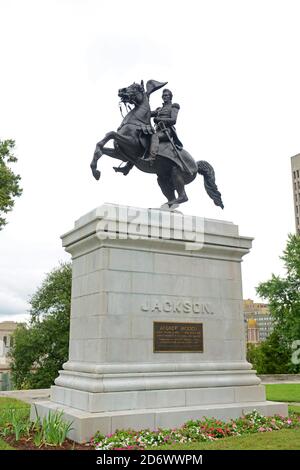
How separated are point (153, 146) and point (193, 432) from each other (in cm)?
652

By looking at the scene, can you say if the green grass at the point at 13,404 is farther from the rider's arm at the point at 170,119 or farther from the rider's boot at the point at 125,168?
the rider's arm at the point at 170,119

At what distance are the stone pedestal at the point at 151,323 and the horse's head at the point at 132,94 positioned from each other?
9.74ft

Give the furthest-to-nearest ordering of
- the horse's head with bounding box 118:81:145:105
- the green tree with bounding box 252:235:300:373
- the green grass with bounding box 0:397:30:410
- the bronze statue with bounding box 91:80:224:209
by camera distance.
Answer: the green tree with bounding box 252:235:300:373 < the green grass with bounding box 0:397:30:410 < the horse's head with bounding box 118:81:145:105 < the bronze statue with bounding box 91:80:224:209

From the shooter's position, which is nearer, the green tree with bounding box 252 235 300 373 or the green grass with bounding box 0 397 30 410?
the green grass with bounding box 0 397 30 410

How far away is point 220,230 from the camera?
12.1m

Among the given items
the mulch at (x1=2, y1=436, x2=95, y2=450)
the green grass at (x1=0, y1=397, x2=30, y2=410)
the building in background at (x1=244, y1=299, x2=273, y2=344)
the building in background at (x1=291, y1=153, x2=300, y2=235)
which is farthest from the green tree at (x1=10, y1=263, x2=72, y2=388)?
the building in background at (x1=244, y1=299, x2=273, y2=344)

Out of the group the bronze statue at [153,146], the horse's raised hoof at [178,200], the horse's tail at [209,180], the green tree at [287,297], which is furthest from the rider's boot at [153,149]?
the green tree at [287,297]

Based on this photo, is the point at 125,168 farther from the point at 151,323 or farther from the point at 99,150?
the point at 151,323

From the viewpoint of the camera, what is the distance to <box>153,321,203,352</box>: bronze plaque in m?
10.7

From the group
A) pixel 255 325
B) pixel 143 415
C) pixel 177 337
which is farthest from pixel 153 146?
pixel 255 325

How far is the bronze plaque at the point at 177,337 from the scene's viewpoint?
35.0ft

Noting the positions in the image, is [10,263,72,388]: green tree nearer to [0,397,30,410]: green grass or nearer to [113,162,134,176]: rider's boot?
[0,397,30,410]: green grass
